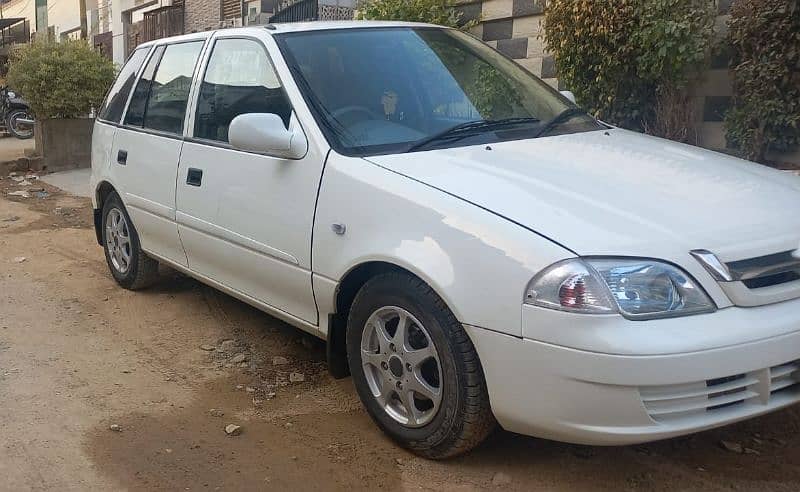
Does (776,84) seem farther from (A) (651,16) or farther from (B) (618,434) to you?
(B) (618,434)

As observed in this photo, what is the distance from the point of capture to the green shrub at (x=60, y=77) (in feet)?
38.8

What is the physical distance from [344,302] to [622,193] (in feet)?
4.11

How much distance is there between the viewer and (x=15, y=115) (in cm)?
1869

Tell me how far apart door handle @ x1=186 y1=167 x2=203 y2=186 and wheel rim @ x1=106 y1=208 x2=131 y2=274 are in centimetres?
125

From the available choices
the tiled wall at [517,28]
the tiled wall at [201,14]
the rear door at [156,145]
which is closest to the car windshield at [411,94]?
the rear door at [156,145]

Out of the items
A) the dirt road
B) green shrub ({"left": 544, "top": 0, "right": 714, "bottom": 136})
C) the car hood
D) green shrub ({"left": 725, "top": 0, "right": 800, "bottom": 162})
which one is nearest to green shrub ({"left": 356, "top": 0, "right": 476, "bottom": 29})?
green shrub ({"left": 544, "top": 0, "right": 714, "bottom": 136})

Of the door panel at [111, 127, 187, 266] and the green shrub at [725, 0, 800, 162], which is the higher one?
the green shrub at [725, 0, 800, 162]

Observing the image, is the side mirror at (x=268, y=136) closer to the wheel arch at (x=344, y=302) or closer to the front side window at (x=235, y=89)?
the front side window at (x=235, y=89)

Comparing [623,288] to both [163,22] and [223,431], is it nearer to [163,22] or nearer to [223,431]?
[223,431]

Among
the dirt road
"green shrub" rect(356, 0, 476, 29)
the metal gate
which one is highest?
the metal gate

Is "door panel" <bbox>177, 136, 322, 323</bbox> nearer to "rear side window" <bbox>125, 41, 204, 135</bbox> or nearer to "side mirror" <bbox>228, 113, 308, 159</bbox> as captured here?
"side mirror" <bbox>228, 113, 308, 159</bbox>

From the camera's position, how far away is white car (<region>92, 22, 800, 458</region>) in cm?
258

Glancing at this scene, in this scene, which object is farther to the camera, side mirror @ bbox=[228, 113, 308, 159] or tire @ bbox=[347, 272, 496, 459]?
side mirror @ bbox=[228, 113, 308, 159]

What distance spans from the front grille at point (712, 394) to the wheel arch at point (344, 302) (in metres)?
0.99
